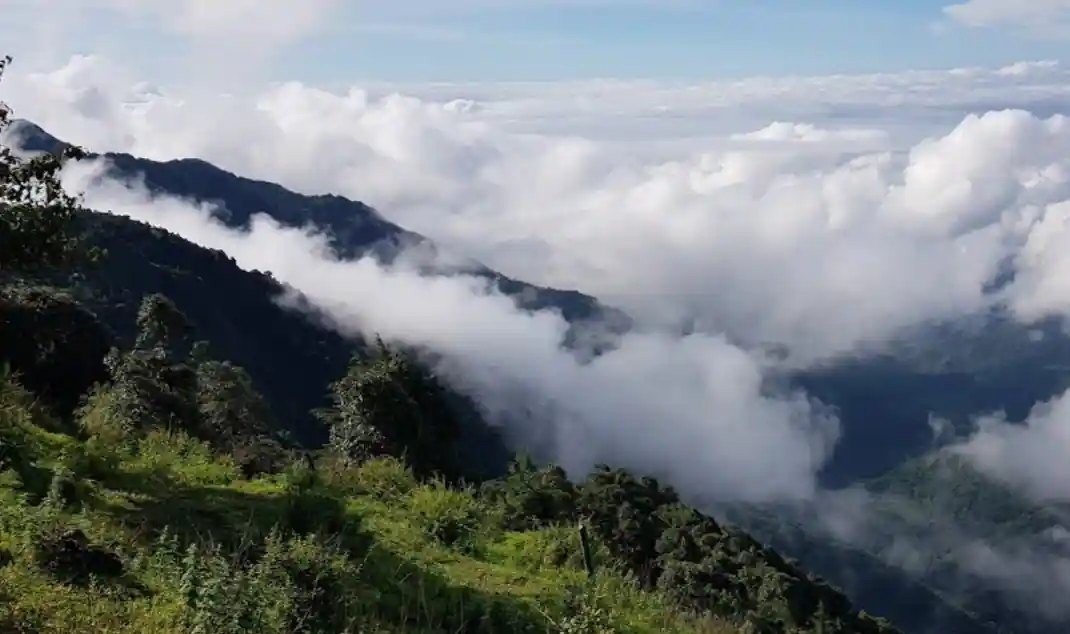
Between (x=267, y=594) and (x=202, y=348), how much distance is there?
4225cm

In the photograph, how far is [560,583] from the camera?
8164mm

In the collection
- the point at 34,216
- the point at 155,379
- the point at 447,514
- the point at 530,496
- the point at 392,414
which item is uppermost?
the point at 34,216

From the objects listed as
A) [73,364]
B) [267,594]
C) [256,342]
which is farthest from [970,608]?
[267,594]

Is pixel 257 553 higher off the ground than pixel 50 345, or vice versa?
pixel 257 553

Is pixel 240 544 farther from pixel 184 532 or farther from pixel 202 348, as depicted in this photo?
pixel 202 348

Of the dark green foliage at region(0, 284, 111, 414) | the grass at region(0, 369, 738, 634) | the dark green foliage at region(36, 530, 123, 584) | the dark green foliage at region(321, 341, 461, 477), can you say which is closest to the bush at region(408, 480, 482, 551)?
the grass at region(0, 369, 738, 634)

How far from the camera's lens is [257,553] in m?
7.31

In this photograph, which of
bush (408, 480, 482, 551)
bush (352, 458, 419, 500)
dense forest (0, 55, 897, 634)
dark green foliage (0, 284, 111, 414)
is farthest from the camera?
dark green foliage (0, 284, 111, 414)

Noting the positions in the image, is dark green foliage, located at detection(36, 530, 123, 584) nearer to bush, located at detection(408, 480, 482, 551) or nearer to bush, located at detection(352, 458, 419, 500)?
bush, located at detection(408, 480, 482, 551)

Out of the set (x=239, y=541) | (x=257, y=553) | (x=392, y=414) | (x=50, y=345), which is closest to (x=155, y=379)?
(x=50, y=345)

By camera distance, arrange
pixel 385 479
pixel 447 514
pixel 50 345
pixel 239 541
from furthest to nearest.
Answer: pixel 50 345 < pixel 385 479 < pixel 447 514 < pixel 239 541

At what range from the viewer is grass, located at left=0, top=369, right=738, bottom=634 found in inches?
236

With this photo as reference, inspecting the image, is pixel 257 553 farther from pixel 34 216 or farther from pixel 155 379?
pixel 155 379

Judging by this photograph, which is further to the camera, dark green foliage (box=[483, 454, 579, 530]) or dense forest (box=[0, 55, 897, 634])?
dark green foliage (box=[483, 454, 579, 530])
